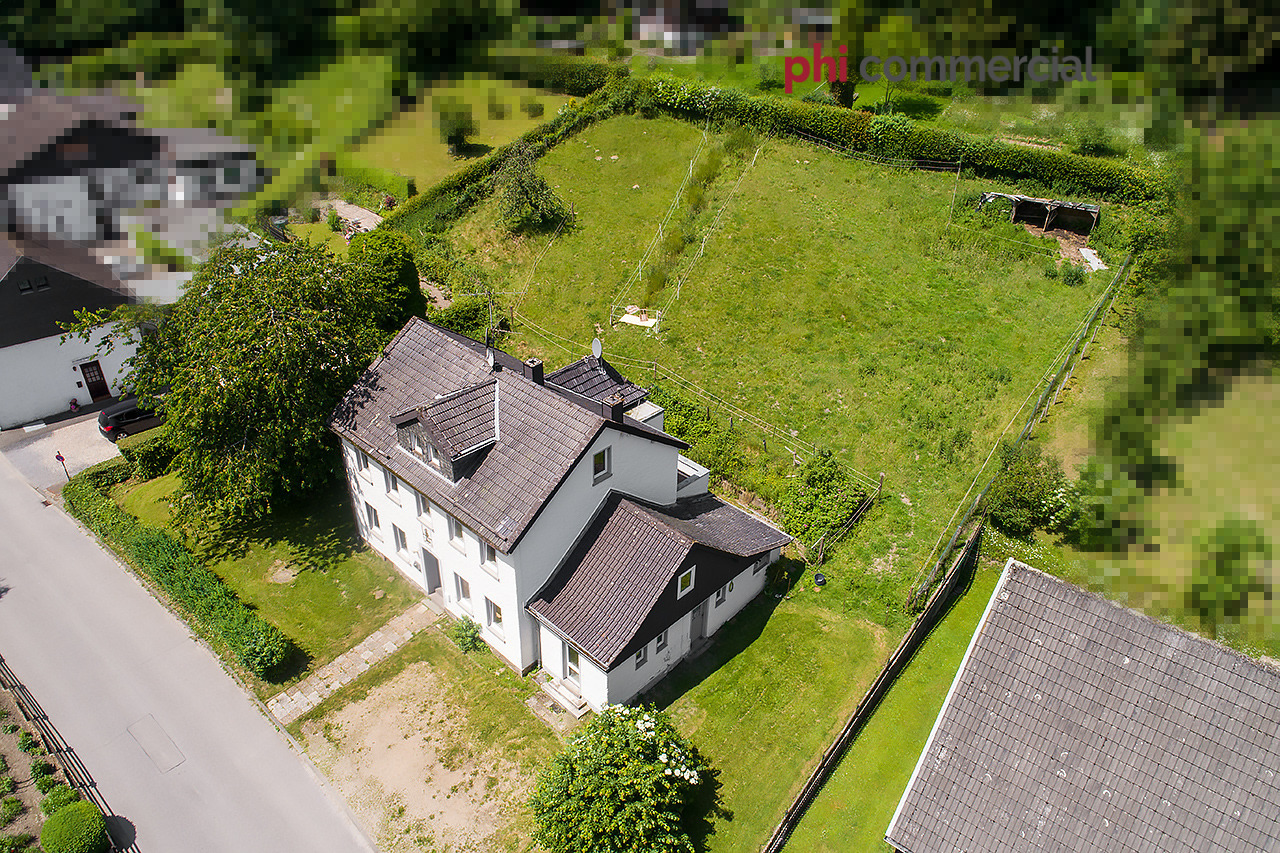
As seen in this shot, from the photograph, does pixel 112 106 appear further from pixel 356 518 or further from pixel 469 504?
pixel 469 504

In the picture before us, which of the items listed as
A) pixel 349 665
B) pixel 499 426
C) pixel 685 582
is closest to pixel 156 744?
pixel 349 665

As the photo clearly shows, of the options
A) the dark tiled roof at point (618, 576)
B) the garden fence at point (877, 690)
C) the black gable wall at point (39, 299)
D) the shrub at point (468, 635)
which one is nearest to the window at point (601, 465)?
the dark tiled roof at point (618, 576)

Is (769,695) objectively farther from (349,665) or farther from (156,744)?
(156,744)

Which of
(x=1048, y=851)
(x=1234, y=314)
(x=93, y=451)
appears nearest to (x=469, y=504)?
(x=1048, y=851)

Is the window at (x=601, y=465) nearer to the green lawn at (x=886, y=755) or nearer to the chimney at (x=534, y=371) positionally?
the chimney at (x=534, y=371)

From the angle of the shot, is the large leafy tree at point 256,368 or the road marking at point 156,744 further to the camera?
the large leafy tree at point 256,368

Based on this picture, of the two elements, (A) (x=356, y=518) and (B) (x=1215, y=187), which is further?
(B) (x=1215, y=187)
